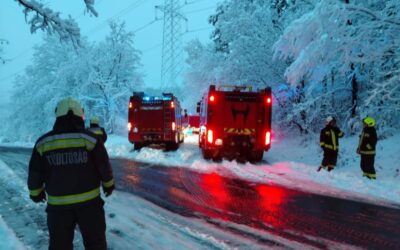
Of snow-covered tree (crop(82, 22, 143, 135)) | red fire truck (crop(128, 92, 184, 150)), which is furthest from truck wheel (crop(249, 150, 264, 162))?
snow-covered tree (crop(82, 22, 143, 135))

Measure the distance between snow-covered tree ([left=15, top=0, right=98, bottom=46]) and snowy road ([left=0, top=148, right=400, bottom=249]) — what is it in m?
3.22

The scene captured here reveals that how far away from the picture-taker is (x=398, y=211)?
8.70m

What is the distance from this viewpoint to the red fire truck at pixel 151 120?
2242 cm

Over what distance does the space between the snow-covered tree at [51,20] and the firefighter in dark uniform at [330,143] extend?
348 inches

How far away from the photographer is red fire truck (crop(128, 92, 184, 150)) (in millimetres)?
22422

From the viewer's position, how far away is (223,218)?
7.77 metres

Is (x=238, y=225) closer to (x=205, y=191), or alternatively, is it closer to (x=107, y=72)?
(x=205, y=191)

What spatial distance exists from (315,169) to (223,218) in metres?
7.18

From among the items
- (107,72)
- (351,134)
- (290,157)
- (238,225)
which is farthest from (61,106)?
(107,72)

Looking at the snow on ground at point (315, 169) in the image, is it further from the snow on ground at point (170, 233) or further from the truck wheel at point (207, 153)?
the snow on ground at point (170, 233)

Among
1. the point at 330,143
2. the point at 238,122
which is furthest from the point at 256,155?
the point at 330,143

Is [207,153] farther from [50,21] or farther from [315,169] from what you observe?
[50,21]

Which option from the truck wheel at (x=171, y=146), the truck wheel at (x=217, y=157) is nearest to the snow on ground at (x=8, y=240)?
the truck wheel at (x=217, y=157)

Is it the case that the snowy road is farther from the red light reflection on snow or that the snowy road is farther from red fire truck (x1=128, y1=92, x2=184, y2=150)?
red fire truck (x1=128, y1=92, x2=184, y2=150)
